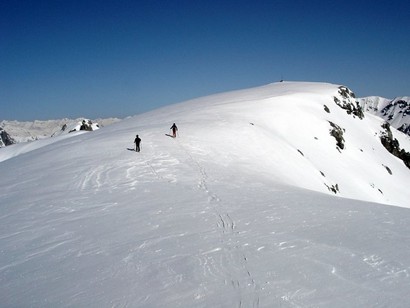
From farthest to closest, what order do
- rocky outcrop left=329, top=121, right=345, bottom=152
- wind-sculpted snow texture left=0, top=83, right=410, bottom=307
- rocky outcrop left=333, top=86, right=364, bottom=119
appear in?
rocky outcrop left=333, top=86, right=364, bottom=119 < rocky outcrop left=329, top=121, right=345, bottom=152 < wind-sculpted snow texture left=0, top=83, right=410, bottom=307

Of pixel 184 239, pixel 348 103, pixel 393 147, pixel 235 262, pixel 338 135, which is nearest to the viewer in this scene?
pixel 235 262

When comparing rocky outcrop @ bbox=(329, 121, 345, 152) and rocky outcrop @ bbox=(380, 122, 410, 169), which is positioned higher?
rocky outcrop @ bbox=(329, 121, 345, 152)

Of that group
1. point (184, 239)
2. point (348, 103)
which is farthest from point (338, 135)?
point (184, 239)

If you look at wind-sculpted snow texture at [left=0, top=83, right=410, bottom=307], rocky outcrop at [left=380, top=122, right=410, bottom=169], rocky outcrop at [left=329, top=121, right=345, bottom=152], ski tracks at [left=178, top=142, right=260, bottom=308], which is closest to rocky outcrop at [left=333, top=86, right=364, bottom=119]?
rocky outcrop at [left=380, top=122, right=410, bottom=169]

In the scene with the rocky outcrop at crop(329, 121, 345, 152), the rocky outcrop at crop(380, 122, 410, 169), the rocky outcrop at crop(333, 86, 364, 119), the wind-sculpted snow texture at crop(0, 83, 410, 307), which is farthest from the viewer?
Result: the rocky outcrop at crop(333, 86, 364, 119)

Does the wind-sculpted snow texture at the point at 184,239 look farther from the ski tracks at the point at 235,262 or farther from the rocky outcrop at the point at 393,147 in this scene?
the rocky outcrop at the point at 393,147

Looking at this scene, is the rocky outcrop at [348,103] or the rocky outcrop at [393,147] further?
the rocky outcrop at [348,103]

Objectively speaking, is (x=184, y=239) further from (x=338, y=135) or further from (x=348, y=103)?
(x=348, y=103)

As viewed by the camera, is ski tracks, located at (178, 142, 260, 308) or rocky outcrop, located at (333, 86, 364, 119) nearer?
ski tracks, located at (178, 142, 260, 308)

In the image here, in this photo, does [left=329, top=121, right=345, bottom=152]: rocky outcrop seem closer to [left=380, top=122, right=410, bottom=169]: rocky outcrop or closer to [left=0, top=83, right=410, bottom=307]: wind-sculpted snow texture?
[left=380, top=122, right=410, bottom=169]: rocky outcrop

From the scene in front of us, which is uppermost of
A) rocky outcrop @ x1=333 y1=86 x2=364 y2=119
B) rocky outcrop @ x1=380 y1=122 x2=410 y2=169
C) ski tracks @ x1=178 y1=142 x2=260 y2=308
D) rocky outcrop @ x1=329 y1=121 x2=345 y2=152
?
rocky outcrop @ x1=333 y1=86 x2=364 y2=119

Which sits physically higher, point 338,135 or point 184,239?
point 184,239

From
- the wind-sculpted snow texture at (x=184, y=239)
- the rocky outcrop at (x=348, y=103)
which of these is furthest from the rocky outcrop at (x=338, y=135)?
the wind-sculpted snow texture at (x=184, y=239)

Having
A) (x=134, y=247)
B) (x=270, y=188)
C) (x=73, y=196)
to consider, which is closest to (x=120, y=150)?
(x=73, y=196)
